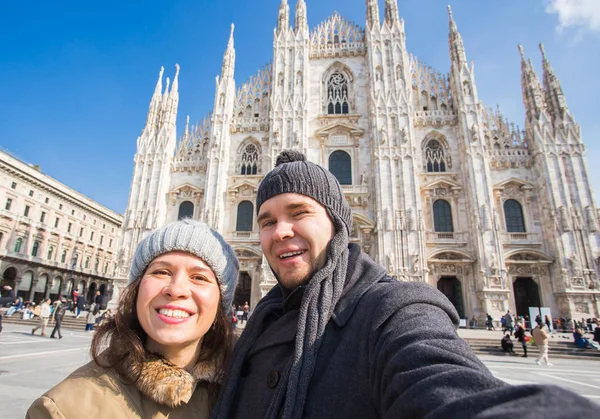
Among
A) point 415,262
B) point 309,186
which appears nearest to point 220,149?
point 415,262

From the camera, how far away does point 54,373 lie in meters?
4.77

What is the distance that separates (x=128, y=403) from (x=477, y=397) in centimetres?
132

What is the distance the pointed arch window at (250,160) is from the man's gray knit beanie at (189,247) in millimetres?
17972

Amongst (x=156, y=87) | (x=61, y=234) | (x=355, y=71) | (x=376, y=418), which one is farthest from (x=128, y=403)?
(x=61, y=234)

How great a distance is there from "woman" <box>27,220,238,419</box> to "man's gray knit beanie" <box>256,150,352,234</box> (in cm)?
48

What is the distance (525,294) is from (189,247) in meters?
19.2

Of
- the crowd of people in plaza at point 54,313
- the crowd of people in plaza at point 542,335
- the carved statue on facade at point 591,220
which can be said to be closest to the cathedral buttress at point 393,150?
the crowd of people in plaza at point 542,335

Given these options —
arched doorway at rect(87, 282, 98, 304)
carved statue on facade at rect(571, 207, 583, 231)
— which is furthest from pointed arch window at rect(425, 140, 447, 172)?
arched doorway at rect(87, 282, 98, 304)

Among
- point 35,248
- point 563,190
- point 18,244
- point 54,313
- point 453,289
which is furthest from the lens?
point 35,248

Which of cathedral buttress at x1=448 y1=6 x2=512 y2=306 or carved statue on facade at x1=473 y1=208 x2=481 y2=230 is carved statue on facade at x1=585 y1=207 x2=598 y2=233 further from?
carved statue on facade at x1=473 y1=208 x2=481 y2=230

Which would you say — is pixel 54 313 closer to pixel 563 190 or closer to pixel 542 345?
pixel 542 345

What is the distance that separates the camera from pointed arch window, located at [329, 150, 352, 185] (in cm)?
1853

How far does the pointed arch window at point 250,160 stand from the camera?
19.6 meters

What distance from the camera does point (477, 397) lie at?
0.63 m
